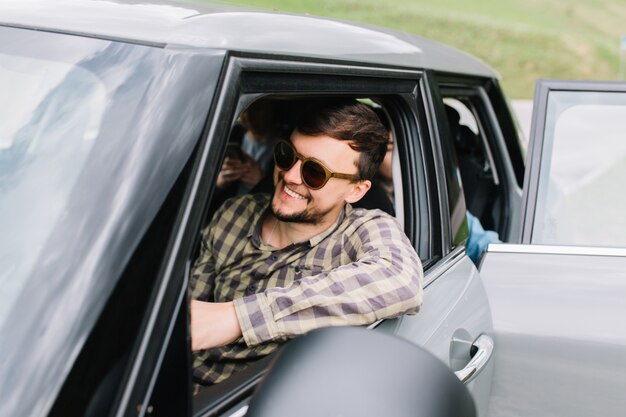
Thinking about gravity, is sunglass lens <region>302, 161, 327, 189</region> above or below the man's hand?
above

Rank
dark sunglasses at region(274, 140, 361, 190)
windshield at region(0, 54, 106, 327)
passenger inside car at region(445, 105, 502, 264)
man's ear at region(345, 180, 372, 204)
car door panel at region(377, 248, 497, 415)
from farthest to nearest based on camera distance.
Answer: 1. passenger inside car at region(445, 105, 502, 264)
2. man's ear at region(345, 180, 372, 204)
3. dark sunglasses at region(274, 140, 361, 190)
4. car door panel at region(377, 248, 497, 415)
5. windshield at region(0, 54, 106, 327)

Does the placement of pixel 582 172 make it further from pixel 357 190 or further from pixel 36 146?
pixel 36 146

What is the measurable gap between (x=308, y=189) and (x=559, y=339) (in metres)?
0.79

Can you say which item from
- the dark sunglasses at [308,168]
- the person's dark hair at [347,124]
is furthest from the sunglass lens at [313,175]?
the person's dark hair at [347,124]

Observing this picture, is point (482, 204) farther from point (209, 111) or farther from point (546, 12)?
point (546, 12)

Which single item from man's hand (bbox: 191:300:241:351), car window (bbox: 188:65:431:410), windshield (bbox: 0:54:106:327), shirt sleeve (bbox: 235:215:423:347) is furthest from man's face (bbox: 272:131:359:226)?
windshield (bbox: 0:54:106:327)

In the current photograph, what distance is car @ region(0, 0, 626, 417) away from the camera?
3.92 feet

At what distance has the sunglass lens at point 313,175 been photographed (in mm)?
2086

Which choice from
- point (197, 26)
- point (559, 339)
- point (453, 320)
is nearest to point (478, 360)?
point (453, 320)

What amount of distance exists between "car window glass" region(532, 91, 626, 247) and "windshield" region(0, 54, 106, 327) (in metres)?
1.67

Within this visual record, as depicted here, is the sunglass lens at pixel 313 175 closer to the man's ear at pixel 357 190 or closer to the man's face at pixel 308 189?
the man's face at pixel 308 189

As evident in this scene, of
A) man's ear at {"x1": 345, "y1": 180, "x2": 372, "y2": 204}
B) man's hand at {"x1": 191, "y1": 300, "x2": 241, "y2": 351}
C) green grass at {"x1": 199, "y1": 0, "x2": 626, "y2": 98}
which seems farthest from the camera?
green grass at {"x1": 199, "y1": 0, "x2": 626, "y2": 98}

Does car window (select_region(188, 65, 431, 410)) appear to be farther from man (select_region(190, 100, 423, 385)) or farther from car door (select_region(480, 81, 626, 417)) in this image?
car door (select_region(480, 81, 626, 417))

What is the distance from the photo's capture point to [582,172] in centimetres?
285
